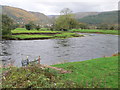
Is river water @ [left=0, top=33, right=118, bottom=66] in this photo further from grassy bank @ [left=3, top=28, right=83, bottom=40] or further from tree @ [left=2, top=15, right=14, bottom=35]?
grassy bank @ [left=3, top=28, right=83, bottom=40]

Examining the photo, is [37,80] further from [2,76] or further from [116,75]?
[116,75]

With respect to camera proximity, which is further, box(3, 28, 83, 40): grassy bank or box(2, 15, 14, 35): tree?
box(3, 28, 83, 40): grassy bank

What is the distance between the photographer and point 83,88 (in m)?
7.51

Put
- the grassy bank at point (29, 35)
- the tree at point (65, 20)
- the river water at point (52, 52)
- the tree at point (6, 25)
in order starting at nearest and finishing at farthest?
the river water at point (52, 52) → the tree at point (6, 25) → the grassy bank at point (29, 35) → the tree at point (65, 20)

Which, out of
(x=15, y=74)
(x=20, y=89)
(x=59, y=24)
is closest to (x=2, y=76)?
(x=15, y=74)

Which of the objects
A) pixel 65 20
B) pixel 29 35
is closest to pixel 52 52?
A: pixel 29 35

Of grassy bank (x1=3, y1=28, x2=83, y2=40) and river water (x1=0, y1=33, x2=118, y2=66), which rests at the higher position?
grassy bank (x1=3, y1=28, x2=83, y2=40)

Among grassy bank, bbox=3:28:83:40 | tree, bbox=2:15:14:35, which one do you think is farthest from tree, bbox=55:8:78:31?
tree, bbox=2:15:14:35

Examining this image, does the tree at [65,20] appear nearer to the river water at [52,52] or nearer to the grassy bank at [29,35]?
the grassy bank at [29,35]

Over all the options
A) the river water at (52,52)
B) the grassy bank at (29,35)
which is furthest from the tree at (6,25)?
the river water at (52,52)

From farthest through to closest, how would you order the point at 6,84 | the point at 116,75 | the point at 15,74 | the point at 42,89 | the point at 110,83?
the point at 116,75 → the point at 15,74 → the point at 110,83 → the point at 6,84 → the point at 42,89

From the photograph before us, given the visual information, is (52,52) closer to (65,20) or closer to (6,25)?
(6,25)

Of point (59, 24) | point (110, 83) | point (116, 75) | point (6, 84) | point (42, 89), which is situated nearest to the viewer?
point (42, 89)

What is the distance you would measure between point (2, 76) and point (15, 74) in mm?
848
